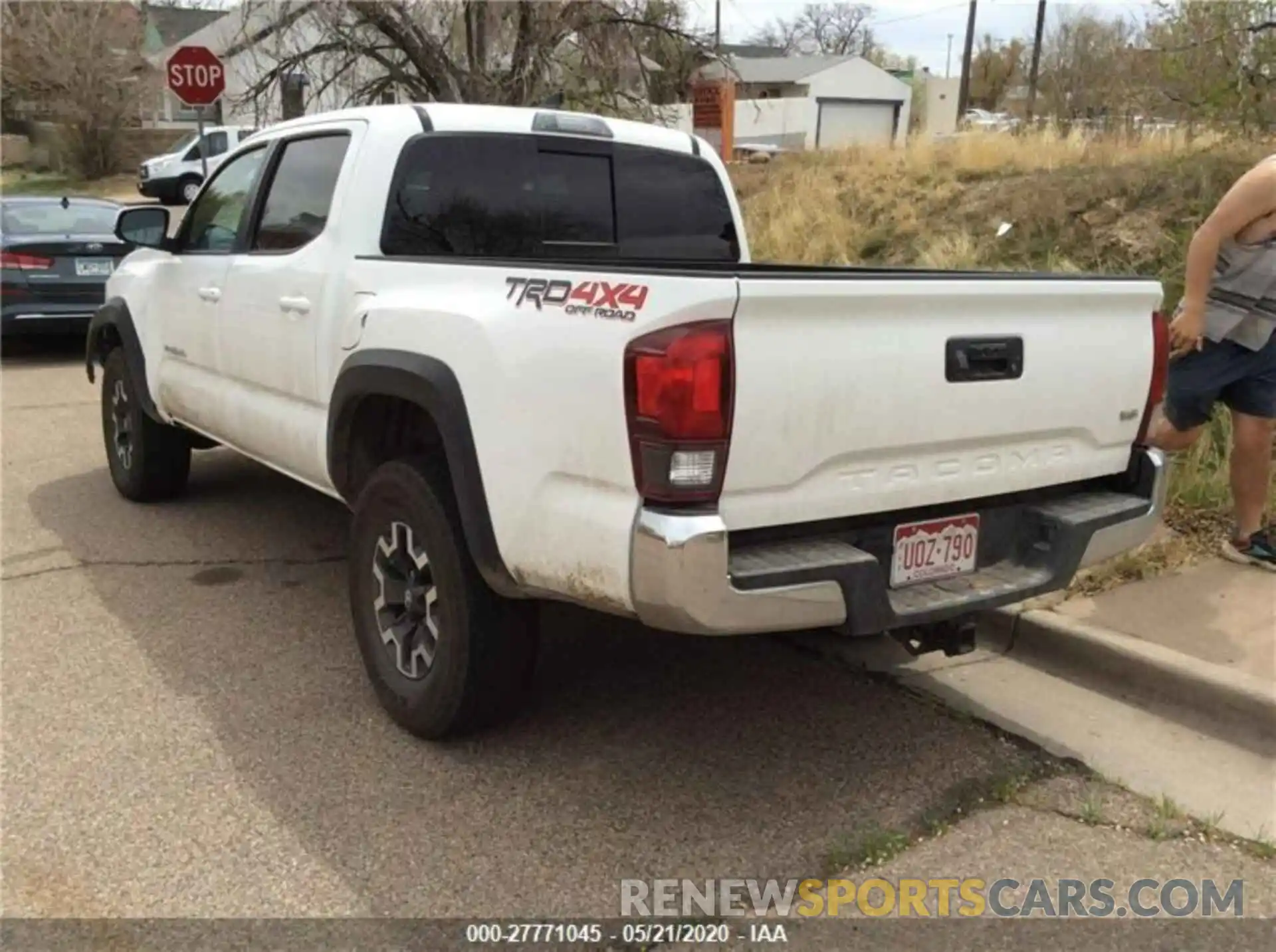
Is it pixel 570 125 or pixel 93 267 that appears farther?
pixel 93 267

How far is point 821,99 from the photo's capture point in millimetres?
58344

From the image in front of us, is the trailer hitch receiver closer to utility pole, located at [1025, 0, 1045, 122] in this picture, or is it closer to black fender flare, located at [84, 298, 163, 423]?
black fender flare, located at [84, 298, 163, 423]

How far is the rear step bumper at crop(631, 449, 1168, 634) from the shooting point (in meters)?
2.88

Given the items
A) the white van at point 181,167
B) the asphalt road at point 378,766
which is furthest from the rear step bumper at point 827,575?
the white van at point 181,167

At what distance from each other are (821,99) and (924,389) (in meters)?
58.7

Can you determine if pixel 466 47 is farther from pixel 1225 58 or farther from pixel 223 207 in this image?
pixel 223 207

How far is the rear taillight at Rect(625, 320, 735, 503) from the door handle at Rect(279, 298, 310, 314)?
1929 millimetres

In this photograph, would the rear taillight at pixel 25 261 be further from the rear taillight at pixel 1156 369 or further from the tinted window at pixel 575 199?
the rear taillight at pixel 1156 369

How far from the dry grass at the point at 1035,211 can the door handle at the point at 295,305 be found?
3.53 metres

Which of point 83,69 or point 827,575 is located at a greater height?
point 83,69

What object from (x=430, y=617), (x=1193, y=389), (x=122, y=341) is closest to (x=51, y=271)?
(x=122, y=341)

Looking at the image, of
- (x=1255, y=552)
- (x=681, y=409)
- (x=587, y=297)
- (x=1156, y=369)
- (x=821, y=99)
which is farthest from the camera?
(x=821, y=99)

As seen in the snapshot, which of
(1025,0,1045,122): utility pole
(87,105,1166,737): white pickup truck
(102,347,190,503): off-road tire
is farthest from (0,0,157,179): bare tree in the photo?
(87,105,1166,737): white pickup truck

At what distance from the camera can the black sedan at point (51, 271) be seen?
10.5 metres
